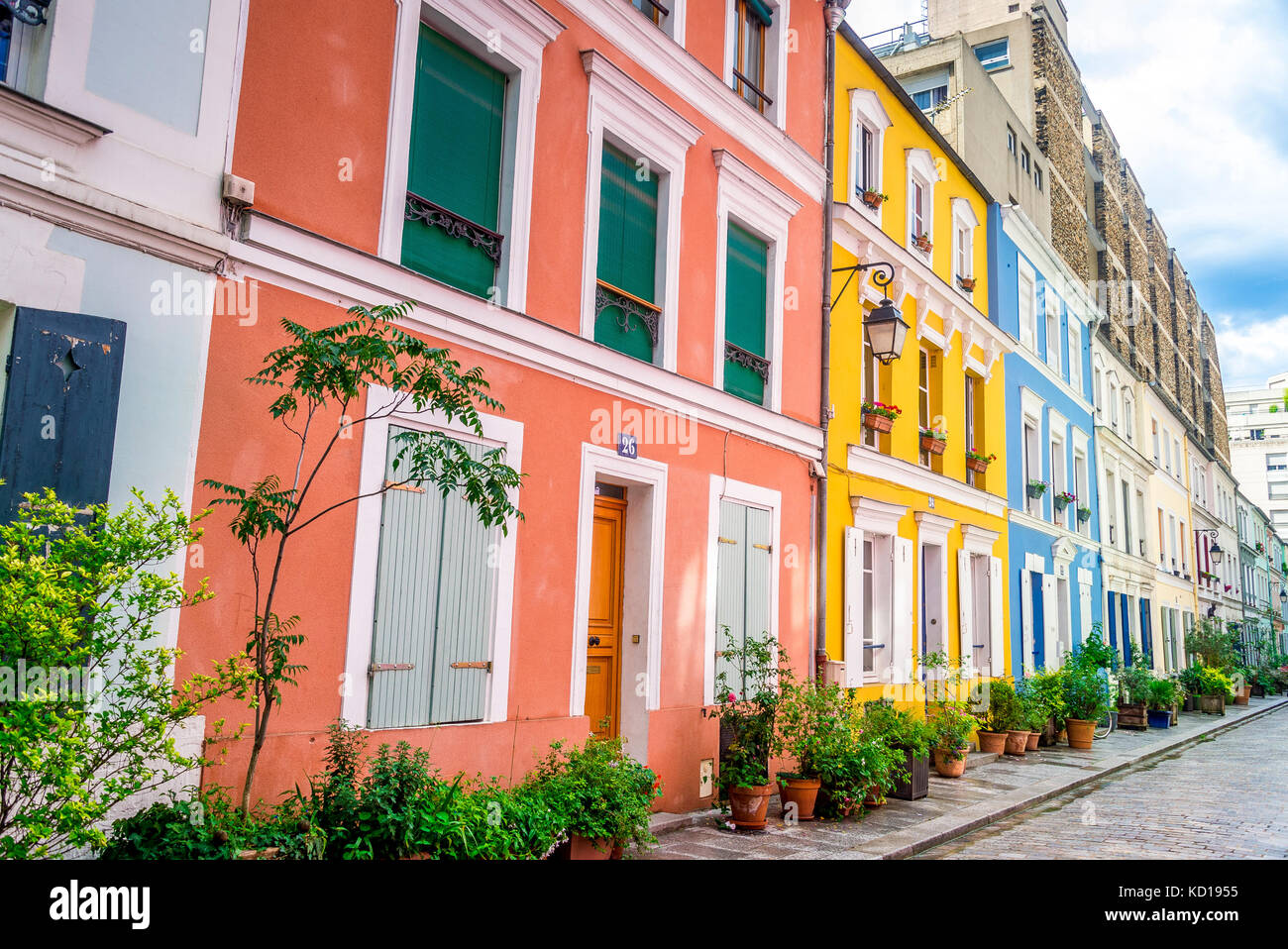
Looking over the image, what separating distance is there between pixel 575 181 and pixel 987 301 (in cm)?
1156

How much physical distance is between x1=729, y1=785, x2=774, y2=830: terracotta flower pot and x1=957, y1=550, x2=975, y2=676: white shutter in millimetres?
7507

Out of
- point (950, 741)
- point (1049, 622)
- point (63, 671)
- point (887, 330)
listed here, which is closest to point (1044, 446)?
point (1049, 622)

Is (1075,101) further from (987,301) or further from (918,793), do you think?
(918,793)

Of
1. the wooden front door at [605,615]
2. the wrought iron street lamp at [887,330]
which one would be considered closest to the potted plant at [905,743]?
the wooden front door at [605,615]

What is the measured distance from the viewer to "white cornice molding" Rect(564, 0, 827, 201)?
875 centimetres

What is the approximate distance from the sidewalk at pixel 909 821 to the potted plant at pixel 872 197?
7.66m

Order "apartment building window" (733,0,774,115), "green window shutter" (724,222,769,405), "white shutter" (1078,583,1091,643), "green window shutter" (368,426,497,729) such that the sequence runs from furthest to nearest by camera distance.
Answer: "white shutter" (1078,583,1091,643) < "apartment building window" (733,0,774,115) < "green window shutter" (724,222,769,405) < "green window shutter" (368,426,497,729)

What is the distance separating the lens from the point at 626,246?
910 centimetres

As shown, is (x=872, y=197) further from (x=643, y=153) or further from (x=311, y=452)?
(x=311, y=452)

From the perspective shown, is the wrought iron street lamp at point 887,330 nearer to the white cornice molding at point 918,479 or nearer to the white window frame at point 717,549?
the white cornice molding at point 918,479

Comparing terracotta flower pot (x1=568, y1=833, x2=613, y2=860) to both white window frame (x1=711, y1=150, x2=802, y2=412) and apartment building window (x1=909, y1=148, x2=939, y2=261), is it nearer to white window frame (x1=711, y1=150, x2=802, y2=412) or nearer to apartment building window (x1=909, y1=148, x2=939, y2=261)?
white window frame (x1=711, y1=150, x2=802, y2=412)

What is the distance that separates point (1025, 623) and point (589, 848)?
13493 millimetres

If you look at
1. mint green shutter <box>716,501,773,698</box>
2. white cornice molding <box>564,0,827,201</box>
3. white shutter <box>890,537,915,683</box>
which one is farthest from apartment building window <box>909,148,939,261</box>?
mint green shutter <box>716,501,773,698</box>
